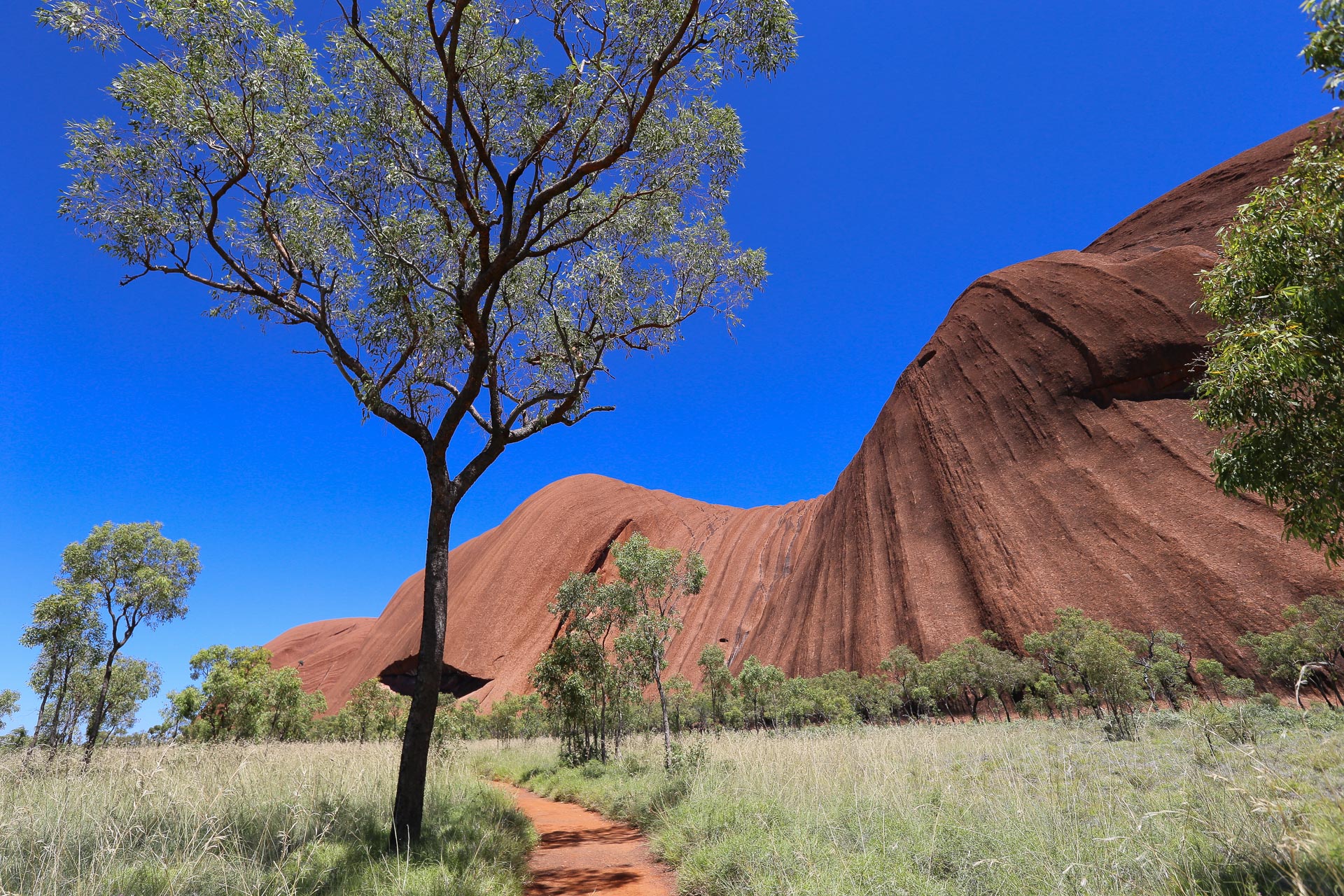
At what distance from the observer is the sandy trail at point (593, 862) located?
7055 millimetres

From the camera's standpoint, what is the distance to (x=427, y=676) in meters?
8.35

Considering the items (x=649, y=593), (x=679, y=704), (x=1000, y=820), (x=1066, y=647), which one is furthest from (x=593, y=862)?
(x=679, y=704)

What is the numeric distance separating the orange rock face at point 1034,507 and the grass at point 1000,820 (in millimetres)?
22541

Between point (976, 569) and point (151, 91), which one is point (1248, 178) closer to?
point (976, 569)

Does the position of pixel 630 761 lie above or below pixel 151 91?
below

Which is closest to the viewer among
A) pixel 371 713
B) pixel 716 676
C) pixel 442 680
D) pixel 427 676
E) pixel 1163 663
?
pixel 427 676

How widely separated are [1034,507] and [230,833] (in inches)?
1785

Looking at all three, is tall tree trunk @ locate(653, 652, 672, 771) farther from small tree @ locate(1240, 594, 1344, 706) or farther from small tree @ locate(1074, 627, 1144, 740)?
small tree @ locate(1240, 594, 1344, 706)

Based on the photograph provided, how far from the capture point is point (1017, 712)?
108 feet

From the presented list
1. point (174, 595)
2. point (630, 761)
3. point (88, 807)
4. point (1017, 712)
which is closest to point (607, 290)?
point (88, 807)

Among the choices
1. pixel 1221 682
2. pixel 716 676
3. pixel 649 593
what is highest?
pixel 649 593

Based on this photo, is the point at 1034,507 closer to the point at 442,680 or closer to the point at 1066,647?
the point at 1066,647

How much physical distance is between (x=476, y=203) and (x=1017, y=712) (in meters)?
38.6

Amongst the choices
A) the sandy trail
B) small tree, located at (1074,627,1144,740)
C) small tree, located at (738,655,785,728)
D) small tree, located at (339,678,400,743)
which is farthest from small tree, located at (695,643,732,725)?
the sandy trail
